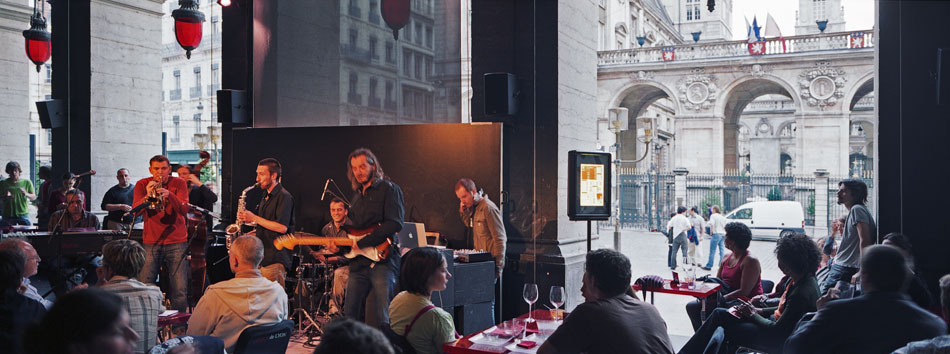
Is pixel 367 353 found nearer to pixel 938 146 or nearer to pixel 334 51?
pixel 938 146

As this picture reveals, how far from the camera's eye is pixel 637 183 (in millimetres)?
30969

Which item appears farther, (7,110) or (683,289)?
(7,110)

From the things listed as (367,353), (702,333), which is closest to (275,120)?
(702,333)

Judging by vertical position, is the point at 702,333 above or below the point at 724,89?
below

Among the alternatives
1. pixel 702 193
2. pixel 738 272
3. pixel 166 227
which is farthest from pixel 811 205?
pixel 166 227

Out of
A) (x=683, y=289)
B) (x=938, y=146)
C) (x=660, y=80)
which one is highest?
(x=660, y=80)

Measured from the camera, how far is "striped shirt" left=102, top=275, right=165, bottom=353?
3564mm

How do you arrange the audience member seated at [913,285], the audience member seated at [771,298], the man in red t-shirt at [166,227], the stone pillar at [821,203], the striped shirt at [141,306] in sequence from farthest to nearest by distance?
the stone pillar at [821,203] < the man in red t-shirt at [166,227] < the audience member seated at [771,298] < the audience member seated at [913,285] < the striped shirt at [141,306]

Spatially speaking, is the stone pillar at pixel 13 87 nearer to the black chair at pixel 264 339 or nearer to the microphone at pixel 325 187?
the microphone at pixel 325 187

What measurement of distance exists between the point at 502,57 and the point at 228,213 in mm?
4399

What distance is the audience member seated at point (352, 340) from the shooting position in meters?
1.75

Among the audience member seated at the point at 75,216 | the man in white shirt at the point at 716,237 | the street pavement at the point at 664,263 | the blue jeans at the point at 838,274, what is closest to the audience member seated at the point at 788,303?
the blue jeans at the point at 838,274

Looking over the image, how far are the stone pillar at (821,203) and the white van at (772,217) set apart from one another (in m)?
3.70

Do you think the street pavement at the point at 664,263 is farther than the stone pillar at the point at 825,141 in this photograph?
No
